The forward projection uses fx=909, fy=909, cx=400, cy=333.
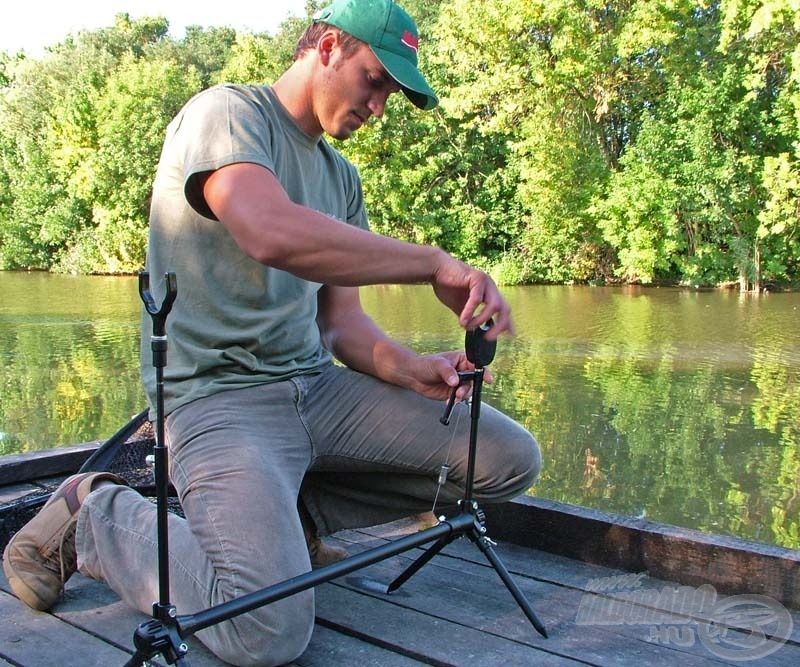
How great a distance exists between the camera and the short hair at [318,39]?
2153 millimetres

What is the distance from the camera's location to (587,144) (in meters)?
23.5

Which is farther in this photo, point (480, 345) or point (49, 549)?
point (49, 549)

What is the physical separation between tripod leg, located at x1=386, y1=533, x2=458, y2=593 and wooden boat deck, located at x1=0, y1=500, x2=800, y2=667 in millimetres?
29

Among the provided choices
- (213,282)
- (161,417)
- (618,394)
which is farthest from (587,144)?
(161,417)

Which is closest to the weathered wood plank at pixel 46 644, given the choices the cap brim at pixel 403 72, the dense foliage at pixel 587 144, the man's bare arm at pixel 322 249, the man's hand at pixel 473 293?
the man's bare arm at pixel 322 249

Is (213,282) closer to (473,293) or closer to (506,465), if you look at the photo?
(473,293)

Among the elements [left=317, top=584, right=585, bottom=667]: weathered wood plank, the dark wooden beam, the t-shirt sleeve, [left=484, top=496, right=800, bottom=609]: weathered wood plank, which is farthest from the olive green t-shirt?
the dark wooden beam

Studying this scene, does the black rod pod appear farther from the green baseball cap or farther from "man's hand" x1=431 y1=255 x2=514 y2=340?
the green baseball cap

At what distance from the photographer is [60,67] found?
37625 mm

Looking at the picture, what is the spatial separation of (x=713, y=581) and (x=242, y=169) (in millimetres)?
1470

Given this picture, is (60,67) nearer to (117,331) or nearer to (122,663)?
(117,331)

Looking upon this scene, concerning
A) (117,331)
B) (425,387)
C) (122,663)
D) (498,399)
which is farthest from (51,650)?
(117,331)

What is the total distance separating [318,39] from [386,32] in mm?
196

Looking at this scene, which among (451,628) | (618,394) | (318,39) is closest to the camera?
(451,628)
